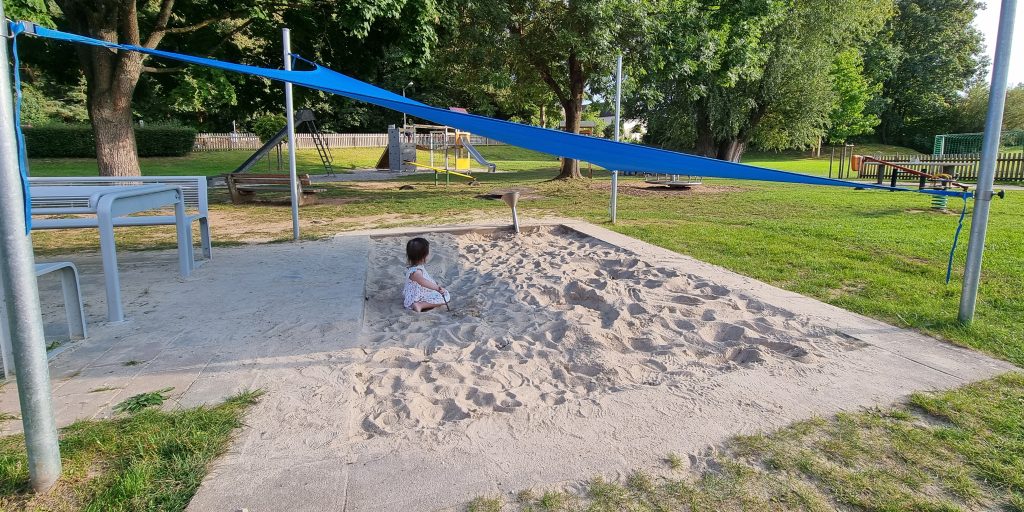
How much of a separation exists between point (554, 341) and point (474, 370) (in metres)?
0.64

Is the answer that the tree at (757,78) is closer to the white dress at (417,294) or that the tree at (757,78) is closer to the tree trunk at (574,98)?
the tree trunk at (574,98)

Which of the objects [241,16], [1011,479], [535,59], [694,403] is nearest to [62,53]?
[241,16]

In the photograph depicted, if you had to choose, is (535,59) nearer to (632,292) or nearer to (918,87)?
(632,292)

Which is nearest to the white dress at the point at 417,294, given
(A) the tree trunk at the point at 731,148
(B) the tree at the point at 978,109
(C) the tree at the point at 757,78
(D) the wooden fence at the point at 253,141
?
(C) the tree at the point at 757,78

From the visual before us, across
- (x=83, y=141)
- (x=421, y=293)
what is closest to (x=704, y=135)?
(x=421, y=293)

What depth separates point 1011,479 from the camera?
76.2 inches

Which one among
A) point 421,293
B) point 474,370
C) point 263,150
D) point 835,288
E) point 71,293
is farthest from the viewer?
point 263,150

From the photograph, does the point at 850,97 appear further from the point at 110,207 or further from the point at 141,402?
the point at 141,402

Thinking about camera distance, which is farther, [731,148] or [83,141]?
[731,148]

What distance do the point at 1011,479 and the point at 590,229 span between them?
18.4 feet

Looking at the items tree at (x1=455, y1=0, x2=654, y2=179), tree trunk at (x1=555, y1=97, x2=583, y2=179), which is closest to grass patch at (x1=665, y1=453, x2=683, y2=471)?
tree at (x1=455, y1=0, x2=654, y2=179)

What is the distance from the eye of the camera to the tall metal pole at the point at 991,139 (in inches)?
133

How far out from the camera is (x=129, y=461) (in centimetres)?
203

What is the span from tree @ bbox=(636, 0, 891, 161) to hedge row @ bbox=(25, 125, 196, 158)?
19.4m
